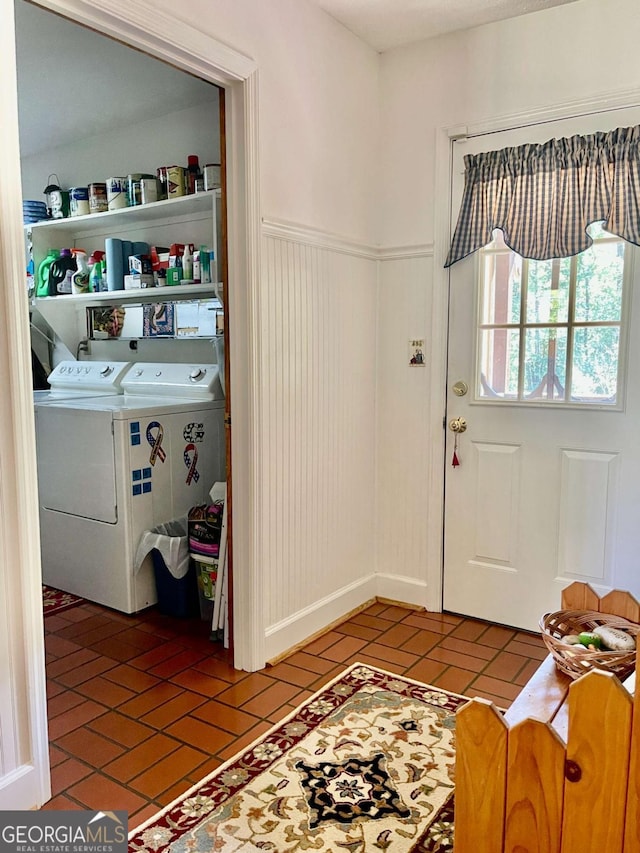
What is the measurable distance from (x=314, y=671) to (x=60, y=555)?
1.49 metres

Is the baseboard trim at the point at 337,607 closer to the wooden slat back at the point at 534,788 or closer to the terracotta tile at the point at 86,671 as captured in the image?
the terracotta tile at the point at 86,671

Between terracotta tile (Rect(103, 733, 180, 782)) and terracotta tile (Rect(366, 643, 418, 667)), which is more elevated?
terracotta tile (Rect(103, 733, 180, 782))

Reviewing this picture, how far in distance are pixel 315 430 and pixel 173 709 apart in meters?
1.17

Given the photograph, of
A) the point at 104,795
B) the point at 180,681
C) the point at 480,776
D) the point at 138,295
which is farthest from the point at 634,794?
the point at 138,295

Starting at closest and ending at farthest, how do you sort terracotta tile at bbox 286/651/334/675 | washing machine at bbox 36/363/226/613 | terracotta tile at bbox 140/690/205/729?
terracotta tile at bbox 140/690/205/729 → terracotta tile at bbox 286/651/334/675 → washing machine at bbox 36/363/226/613

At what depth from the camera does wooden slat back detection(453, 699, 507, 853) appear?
1282mm

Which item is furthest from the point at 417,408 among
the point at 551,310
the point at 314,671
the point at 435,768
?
the point at 435,768

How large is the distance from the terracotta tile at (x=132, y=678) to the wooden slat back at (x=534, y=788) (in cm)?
149

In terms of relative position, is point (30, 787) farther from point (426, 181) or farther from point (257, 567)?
point (426, 181)

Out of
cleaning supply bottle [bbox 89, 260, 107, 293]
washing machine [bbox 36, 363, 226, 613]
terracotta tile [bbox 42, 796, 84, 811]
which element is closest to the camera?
terracotta tile [bbox 42, 796, 84, 811]

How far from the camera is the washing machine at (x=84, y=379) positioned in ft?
12.1

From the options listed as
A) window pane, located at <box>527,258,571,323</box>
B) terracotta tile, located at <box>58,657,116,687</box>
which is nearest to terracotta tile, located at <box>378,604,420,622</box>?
terracotta tile, located at <box>58,657,116,687</box>

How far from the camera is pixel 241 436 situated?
7.86 feet

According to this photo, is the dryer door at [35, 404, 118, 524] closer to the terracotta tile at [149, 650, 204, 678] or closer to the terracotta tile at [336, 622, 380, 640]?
the terracotta tile at [149, 650, 204, 678]
